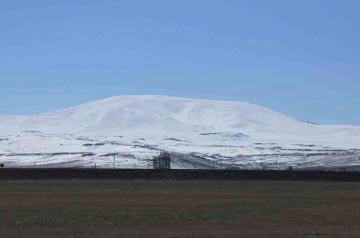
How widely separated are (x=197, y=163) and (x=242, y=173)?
3201 inches

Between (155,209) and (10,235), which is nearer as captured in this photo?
(10,235)

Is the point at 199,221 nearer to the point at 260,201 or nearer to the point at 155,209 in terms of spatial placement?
the point at 155,209

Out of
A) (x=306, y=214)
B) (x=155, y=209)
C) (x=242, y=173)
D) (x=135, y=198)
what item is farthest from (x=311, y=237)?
(x=242, y=173)

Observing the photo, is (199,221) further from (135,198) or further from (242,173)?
(242,173)

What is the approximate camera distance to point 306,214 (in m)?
37.2

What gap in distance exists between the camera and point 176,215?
118ft

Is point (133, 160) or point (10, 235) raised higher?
point (133, 160)

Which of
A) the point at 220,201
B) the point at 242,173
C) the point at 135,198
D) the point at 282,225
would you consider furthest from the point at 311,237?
the point at 242,173

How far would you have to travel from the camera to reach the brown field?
29531 mm

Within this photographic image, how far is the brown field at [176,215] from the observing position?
2953cm

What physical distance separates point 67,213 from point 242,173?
48089mm

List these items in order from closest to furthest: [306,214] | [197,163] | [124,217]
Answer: [124,217], [306,214], [197,163]

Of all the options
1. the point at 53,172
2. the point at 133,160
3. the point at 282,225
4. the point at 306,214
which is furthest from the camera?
the point at 133,160

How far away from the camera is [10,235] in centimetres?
2816
